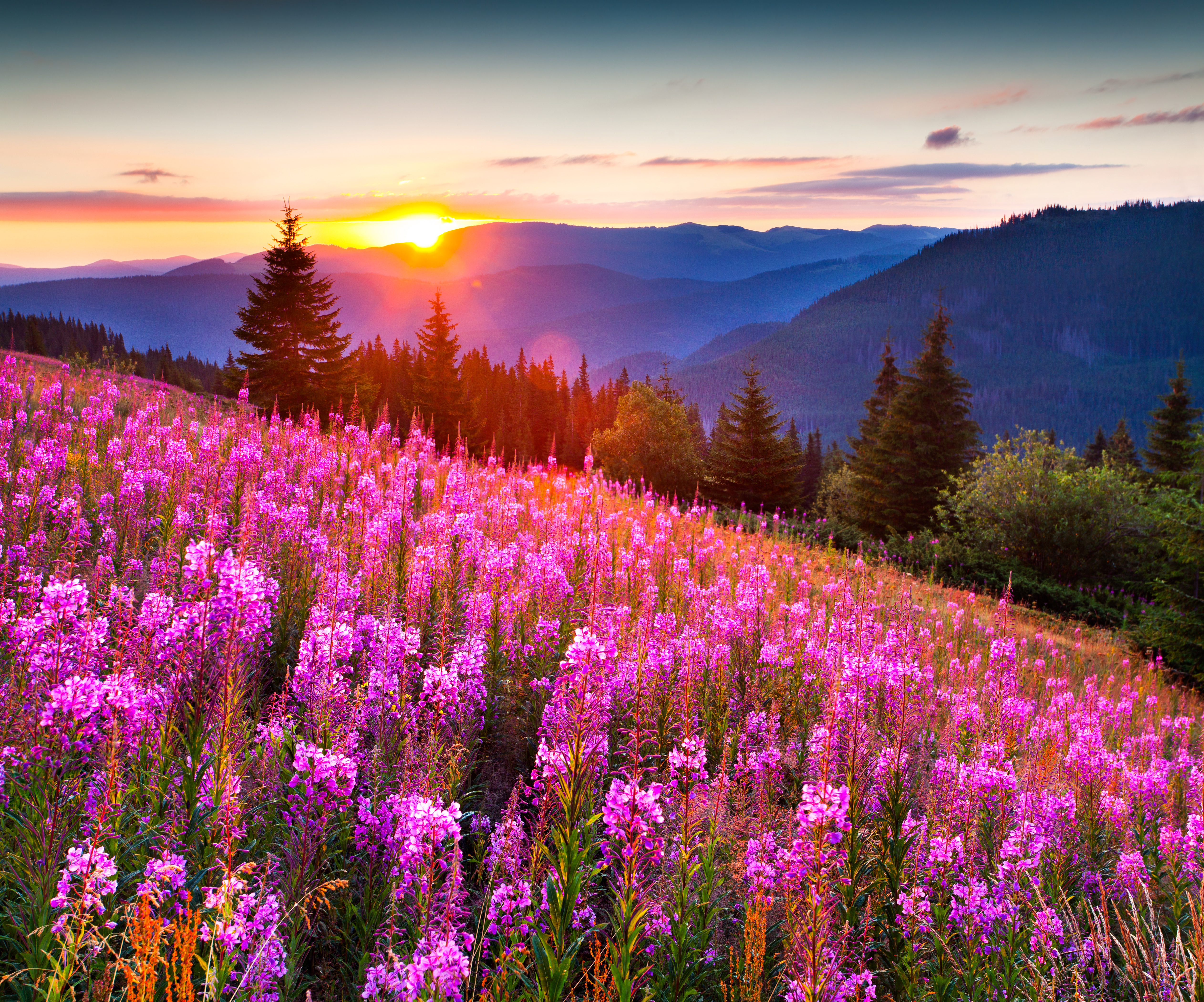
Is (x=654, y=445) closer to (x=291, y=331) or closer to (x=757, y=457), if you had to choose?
(x=757, y=457)

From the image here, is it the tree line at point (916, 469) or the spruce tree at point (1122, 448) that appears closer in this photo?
the tree line at point (916, 469)

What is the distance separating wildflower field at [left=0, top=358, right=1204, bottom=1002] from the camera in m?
2.36

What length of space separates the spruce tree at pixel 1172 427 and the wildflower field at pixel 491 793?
63.8 meters

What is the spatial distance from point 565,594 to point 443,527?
1.38 meters

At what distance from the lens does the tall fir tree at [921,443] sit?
136 ft

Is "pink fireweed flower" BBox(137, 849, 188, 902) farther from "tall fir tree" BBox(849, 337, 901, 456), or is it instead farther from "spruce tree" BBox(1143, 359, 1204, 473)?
"spruce tree" BBox(1143, 359, 1204, 473)

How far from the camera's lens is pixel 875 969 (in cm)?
338

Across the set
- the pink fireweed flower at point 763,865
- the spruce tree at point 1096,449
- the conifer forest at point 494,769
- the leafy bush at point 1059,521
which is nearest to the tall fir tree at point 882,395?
the leafy bush at point 1059,521

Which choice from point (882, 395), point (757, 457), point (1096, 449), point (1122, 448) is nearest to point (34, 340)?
point (757, 457)

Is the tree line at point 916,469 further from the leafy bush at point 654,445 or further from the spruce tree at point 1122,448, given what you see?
the spruce tree at point 1122,448

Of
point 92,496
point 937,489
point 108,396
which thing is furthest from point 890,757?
point 937,489

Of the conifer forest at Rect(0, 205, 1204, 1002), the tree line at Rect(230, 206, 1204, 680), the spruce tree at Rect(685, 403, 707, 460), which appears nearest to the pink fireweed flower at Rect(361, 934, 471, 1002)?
the conifer forest at Rect(0, 205, 1204, 1002)

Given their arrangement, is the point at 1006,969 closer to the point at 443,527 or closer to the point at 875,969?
the point at 875,969

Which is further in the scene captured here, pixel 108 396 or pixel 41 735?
pixel 108 396
